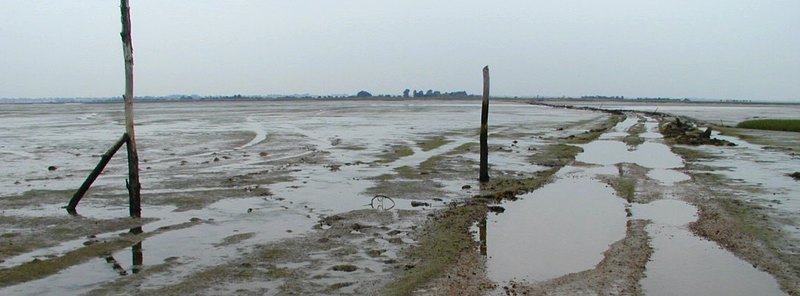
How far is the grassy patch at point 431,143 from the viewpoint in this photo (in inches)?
1175

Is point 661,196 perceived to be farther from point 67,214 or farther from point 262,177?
point 67,214

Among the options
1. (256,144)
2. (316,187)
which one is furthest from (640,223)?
(256,144)

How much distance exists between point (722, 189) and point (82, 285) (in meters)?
15.7

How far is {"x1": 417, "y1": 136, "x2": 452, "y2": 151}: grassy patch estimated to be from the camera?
29.8 metres

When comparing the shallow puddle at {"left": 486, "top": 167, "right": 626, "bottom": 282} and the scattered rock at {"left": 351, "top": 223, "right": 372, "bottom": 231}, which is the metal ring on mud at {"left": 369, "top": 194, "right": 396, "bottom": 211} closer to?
the scattered rock at {"left": 351, "top": 223, "right": 372, "bottom": 231}

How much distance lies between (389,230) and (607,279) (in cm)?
438

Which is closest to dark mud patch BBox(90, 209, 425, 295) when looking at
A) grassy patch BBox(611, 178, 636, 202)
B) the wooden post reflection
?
the wooden post reflection

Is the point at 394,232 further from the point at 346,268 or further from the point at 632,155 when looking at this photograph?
the point at 632,155

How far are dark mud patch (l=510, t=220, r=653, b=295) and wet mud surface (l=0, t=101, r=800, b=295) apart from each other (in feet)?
0.14

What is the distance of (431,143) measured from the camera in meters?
32.2

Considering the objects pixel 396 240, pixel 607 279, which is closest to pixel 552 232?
pixel 396 240

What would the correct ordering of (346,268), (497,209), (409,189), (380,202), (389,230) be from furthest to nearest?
(409,189) → (380,202) → (497,209) → (389,230) → (346,268)

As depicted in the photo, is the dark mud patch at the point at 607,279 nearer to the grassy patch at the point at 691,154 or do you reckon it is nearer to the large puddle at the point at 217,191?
the large puddle at the point at 217,191

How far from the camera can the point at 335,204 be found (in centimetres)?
1441
